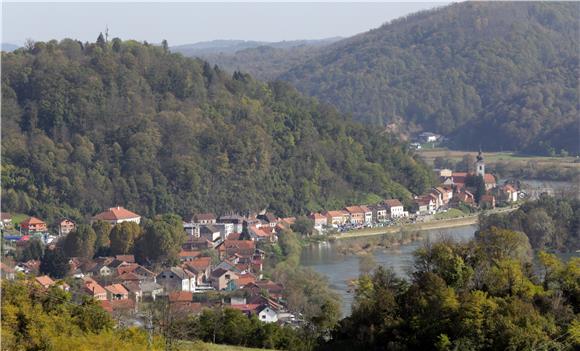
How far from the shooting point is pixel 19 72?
34.1 metres

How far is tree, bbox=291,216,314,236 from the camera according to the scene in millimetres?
28578

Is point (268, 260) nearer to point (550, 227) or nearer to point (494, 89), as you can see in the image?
point (550, 227)

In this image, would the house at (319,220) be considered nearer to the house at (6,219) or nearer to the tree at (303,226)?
the tree at (303,226)

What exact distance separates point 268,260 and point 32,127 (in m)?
10.2

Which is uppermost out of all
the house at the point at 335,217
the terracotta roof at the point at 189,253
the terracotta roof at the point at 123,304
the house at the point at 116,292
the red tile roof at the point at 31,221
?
the terracotta roof at the point at 123,304

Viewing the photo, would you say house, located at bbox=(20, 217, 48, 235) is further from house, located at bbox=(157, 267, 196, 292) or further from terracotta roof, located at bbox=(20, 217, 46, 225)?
house, located at bbox=(157, 267, 196, 292)

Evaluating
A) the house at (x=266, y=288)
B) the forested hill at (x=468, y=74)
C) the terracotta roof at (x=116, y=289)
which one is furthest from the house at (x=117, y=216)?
the forested hill at (x=468, y=74)

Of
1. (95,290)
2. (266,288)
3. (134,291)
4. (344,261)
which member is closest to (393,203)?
(344,261)

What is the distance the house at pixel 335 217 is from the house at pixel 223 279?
817 centimetres

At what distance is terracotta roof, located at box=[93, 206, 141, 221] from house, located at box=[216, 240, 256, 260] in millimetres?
2728

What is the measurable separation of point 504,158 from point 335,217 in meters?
16.6

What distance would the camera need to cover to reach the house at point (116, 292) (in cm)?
1970

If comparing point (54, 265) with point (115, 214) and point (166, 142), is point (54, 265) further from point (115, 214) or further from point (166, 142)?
point (166, 142)

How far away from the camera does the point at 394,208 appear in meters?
32.3
